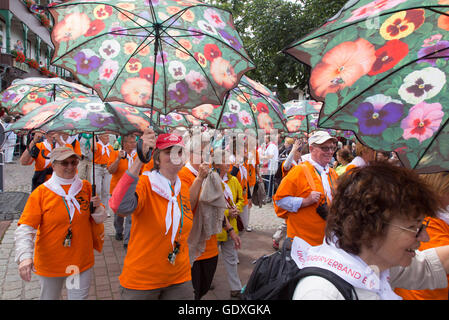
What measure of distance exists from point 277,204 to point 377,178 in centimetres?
242

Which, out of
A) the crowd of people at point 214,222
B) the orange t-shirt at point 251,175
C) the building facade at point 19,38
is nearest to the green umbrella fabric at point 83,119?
the crowd of people at point 214,222

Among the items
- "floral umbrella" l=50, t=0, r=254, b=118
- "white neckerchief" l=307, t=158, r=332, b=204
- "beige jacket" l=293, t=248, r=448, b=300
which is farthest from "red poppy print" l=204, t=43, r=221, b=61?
"beige jacket" l=293, t=248, r=448, b=300

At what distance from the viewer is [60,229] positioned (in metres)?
3.14

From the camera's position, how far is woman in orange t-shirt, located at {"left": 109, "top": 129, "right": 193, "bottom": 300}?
2551 mm

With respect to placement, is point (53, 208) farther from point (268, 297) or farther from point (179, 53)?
point (268, 297)

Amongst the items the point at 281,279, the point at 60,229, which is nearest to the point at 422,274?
the point at 281,279

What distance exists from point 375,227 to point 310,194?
2.20m

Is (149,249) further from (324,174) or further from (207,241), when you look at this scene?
(324,174)

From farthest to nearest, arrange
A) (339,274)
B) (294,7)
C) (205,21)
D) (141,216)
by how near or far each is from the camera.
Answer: (294,7), (205,21), (141,216), (339,274)

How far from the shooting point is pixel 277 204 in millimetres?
3924

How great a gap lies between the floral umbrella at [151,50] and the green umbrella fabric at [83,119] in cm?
45

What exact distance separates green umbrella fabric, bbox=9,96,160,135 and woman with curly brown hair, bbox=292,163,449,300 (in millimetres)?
2509

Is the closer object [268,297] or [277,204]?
[268,297]
